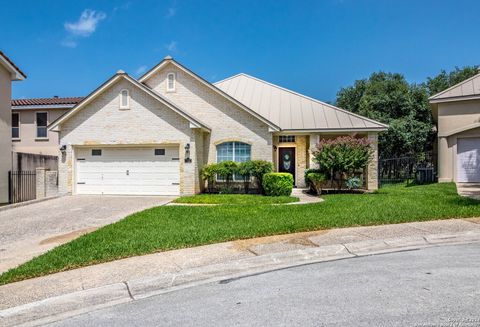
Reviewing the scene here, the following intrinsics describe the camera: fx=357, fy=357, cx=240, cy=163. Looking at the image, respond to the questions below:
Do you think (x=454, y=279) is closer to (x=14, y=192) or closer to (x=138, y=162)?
(x=138, y=162)

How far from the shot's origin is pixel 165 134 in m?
16.2

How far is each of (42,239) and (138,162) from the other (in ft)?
28.2

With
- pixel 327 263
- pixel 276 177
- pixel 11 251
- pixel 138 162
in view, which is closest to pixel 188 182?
pixel 138 162

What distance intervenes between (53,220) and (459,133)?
19663 mm

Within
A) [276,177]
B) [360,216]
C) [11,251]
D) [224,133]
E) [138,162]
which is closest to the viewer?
[11,251]

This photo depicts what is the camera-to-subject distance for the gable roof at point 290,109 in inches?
718

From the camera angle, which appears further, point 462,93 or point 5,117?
point 462,93

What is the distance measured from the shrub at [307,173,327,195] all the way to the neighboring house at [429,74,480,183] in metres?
8.06

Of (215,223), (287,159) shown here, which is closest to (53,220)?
(215,223)

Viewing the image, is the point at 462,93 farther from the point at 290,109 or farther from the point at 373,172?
the point at 290,109

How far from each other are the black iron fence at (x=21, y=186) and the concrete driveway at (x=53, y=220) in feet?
10.1

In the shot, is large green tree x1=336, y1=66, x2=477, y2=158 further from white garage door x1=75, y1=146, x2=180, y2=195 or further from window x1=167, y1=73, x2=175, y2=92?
white garage door x1=75, y1=146, x2=180, y2=195

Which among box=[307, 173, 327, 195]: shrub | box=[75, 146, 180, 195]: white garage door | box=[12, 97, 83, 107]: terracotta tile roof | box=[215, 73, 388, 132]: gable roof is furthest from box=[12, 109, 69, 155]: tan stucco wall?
box=[307, 173, 327, 195]: shrub

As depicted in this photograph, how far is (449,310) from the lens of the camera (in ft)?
12.9
